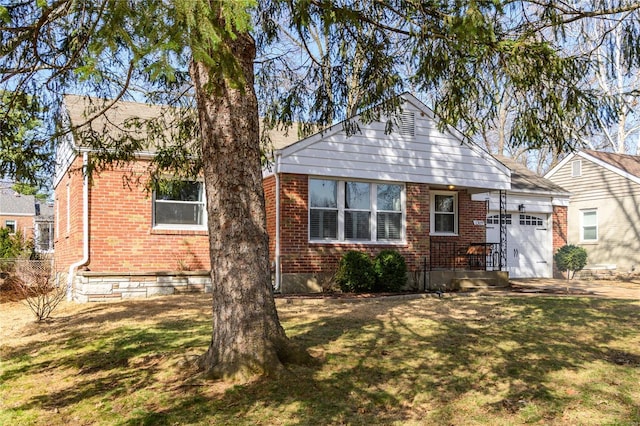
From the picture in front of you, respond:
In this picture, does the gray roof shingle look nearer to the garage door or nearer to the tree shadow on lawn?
the garage door

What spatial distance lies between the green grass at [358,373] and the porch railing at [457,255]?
237 inches

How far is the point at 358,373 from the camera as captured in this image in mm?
5578

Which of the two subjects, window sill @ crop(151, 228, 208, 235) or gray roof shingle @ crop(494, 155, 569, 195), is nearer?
window sill @ crop(151, 228, 208, 235)

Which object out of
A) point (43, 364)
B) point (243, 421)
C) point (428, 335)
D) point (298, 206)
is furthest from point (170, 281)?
point (243, 421)

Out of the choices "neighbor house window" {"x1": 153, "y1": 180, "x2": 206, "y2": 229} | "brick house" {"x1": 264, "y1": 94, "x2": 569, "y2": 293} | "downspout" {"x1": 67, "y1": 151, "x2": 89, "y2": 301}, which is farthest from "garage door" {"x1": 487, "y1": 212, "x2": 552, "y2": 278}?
"downspout" {"x1": 67, "y1": 151, "x2": 89, "y2": 301}

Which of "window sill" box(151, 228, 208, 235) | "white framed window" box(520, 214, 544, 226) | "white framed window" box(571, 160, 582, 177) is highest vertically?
"white framed window" box(571, 160, 582, 177)

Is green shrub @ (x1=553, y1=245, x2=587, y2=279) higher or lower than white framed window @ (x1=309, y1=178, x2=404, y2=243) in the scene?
lower

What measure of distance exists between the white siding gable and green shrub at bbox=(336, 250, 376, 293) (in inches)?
83.9

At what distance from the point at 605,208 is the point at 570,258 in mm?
3576

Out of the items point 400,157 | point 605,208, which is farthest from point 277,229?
point 605,208

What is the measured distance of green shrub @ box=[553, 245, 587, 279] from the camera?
20281mm

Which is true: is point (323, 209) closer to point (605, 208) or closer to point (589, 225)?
point (605, 208)

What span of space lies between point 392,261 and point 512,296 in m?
2.87

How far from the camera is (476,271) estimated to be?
14.6 metres
